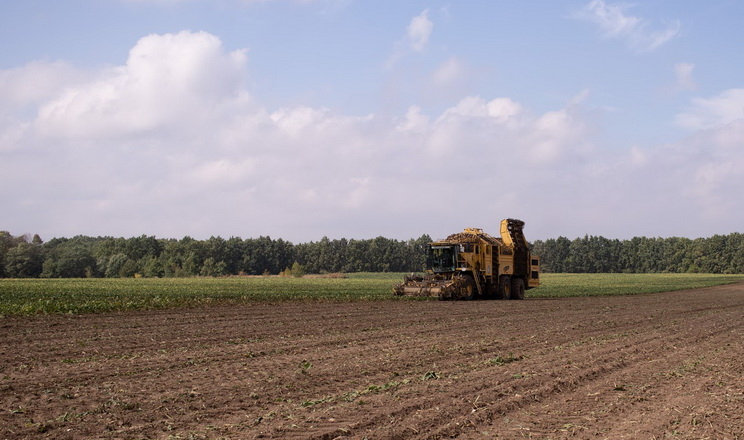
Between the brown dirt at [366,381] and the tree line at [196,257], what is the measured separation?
5058 cm

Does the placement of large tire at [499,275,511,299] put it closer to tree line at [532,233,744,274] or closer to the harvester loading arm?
the harvester loading arm

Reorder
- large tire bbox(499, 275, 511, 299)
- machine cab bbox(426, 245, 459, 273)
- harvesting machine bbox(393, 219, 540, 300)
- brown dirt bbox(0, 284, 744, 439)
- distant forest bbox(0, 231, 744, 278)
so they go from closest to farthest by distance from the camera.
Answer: brown dirt bbox(0, 284, 744, 439) < harvesting machine bbox(393, 219, 540, 300) < machine cab bbox(426, 245, 459, 273) < large tire bbox(499, 275, 511, 299) < distant forest bbox(0, 231, 744, 278)

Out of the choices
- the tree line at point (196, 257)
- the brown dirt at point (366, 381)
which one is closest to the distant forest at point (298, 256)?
the tree line at point (196, 257)

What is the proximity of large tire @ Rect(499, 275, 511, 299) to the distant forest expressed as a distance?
6326cm

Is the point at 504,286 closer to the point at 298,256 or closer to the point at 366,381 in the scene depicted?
the point at 366,381

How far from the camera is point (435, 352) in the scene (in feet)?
46.0

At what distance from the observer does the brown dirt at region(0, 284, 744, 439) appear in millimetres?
7855

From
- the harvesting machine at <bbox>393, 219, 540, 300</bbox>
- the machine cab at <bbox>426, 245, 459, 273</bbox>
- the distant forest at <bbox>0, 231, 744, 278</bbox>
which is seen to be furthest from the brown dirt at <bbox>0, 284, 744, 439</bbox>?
the distant forest at <bbox>0, 231, 744, 278</bbox>

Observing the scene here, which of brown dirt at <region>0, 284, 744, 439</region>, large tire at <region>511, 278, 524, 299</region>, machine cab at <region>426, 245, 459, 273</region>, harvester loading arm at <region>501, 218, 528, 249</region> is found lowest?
brown dirt at <region>0, 284, 744, 439</region>

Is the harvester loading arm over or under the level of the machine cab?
over

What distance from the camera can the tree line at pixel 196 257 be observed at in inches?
3440

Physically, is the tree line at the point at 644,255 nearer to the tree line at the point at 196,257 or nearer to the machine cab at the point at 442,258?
the tree line at the point at 196,257

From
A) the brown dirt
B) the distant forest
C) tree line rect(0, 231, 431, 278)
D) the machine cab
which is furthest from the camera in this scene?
the distant forest

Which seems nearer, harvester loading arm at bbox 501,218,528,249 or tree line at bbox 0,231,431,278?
harvester loading arm at bbox 501,218,528,249
